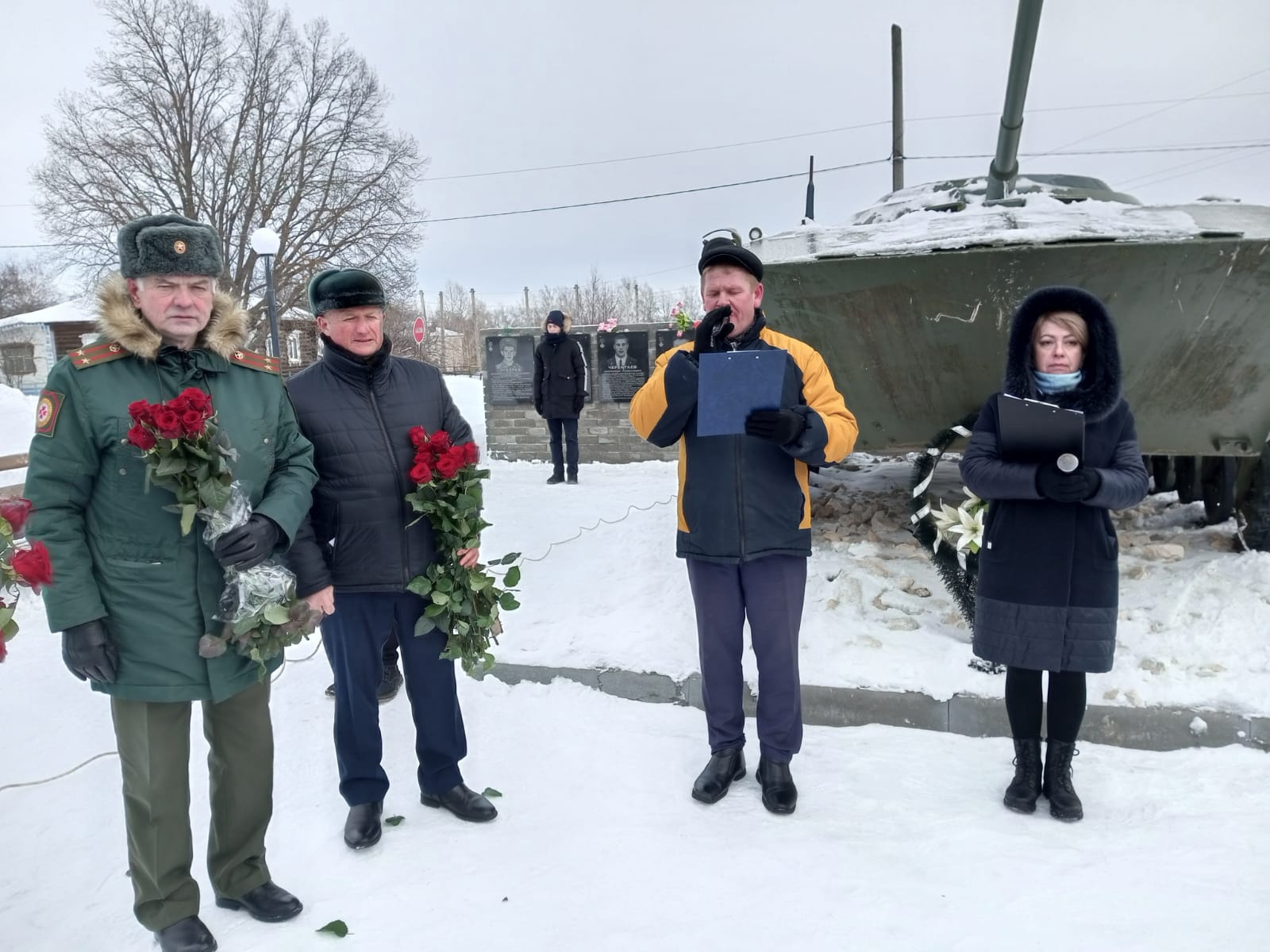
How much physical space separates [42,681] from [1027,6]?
619 cm

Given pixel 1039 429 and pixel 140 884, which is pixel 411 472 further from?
pixel 1039 429

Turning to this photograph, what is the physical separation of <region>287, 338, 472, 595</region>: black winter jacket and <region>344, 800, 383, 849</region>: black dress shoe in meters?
0.75

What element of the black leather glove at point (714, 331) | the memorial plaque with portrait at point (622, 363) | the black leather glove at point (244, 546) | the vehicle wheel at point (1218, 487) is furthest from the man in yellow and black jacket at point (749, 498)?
the memorial plaque with portrait at point (622, 363)

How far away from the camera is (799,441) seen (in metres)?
2.84

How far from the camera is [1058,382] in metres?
→ 2.88

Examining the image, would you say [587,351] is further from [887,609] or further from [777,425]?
[777,425]

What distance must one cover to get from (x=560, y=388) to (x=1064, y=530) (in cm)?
752

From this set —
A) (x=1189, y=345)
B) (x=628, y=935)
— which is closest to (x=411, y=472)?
(x=628, y=935)

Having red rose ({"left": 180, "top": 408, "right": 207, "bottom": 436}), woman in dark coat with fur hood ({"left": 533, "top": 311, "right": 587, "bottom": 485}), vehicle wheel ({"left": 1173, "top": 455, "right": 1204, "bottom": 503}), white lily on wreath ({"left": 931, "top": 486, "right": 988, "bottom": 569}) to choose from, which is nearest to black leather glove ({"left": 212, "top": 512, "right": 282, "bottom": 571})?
red rose ({"left": 180, "top": 408, "right": 207, "bottom": 436})

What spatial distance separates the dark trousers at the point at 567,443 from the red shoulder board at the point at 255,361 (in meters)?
7.18

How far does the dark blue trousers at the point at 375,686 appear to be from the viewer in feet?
9.46

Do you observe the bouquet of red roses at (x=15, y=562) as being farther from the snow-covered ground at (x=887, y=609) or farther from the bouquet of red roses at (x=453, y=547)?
the snow-covered ground at (x=887, y=609)

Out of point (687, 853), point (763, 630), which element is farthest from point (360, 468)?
point (687, 853)

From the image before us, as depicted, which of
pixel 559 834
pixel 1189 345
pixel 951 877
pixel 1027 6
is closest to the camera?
pixel 951 877
